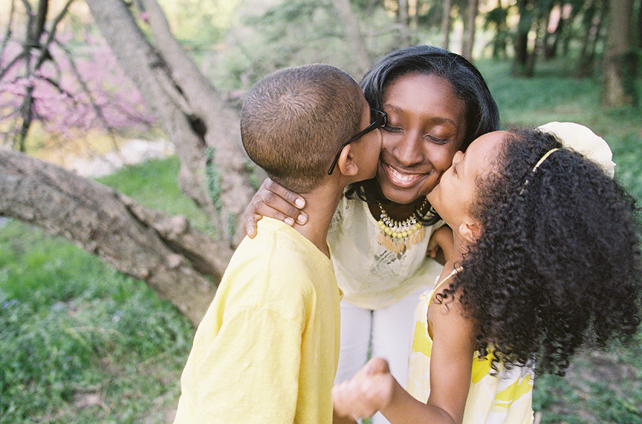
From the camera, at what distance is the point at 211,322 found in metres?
1.21

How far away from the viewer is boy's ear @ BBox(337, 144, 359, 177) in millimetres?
1271

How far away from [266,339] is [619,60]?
1066 centimetres

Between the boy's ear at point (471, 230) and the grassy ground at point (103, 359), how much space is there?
0.60 metres

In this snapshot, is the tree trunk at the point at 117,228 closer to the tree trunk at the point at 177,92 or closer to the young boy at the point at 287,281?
the tree trunk at the point at 177,92

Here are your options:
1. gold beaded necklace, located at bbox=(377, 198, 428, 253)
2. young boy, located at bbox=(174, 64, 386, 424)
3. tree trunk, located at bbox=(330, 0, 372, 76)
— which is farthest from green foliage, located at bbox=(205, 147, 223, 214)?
tree trunk, located at bbox=(330, 0, 372, 76)

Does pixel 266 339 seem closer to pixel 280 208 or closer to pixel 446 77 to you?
pixel 280 208

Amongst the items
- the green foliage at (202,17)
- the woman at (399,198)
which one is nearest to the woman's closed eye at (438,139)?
the woman at (399,198)

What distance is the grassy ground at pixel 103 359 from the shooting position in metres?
2.52

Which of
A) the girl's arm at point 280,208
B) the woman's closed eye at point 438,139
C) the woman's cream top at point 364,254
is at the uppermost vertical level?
the woman's closed eye at point 438,139

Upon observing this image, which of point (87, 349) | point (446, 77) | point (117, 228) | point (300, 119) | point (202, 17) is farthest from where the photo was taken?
point (202, 17)

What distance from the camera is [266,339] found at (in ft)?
3.54

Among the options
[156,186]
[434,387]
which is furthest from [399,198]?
[156,186]

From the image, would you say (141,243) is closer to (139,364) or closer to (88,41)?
(139,364)

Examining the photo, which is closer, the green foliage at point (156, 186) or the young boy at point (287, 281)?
the young boy at point (287, 281)
